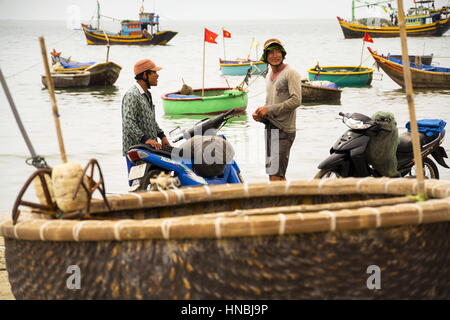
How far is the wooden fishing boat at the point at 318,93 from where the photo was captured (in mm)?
20328

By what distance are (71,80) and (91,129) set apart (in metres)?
10.3

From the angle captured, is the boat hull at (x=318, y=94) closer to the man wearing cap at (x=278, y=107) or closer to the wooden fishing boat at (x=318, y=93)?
the wooden fishing boat at (x=318, y=93)

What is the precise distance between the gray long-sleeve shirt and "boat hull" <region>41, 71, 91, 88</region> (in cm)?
2157

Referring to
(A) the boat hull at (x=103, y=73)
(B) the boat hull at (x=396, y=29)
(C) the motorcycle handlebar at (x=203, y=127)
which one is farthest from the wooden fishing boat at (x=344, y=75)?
(B) the boat hull at (x=396, y=29)

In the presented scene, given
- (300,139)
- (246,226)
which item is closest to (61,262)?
(246,226)

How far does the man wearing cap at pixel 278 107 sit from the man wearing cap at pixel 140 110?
99cm

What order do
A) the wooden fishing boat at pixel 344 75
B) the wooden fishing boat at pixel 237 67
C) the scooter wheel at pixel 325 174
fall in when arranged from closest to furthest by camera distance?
1. the scooter wheel at pixel 325 174
2. the wooden fishing boat at pixel 344 75
3. the wooden fishing boat at pixel 237 67

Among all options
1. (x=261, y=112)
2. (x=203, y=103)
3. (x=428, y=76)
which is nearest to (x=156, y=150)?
(x=261, y=112)

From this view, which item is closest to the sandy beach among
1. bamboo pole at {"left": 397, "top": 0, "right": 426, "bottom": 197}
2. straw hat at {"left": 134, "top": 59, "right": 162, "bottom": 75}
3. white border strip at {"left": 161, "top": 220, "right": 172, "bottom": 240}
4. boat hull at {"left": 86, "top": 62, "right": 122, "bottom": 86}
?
white border strip at {"left": 161, "top": 220, "right": 172, "bottom": 240}

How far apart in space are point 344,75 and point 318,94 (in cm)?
665

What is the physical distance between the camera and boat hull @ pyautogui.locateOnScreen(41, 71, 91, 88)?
26609mm

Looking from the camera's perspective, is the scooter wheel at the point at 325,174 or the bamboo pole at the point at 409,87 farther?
the scooter wheel at the point at 325,174

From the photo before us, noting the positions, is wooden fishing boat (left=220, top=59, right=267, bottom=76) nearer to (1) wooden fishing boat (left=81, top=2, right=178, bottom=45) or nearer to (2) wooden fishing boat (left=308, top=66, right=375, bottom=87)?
(2) wooden fishing boat (left=308, top=66, right=375, bottom=87)

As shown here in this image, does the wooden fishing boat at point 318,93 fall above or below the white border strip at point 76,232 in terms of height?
below
